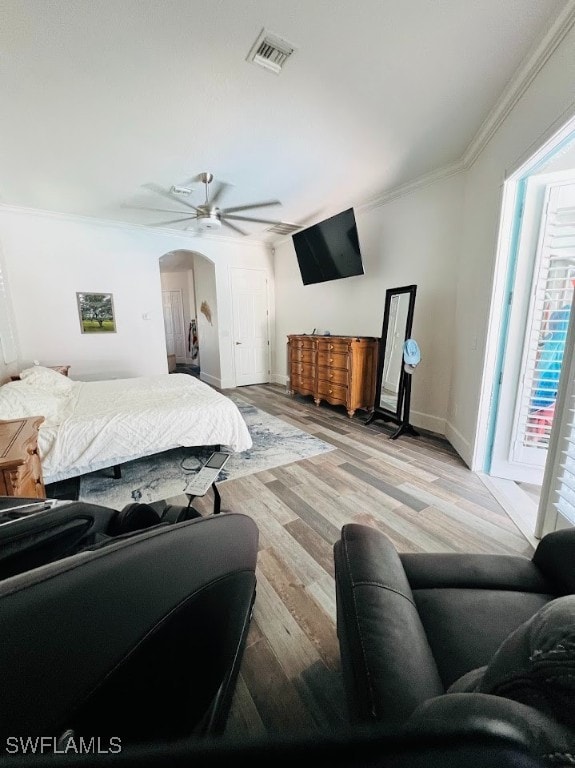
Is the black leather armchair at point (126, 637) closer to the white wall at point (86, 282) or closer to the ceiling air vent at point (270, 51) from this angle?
the ceiling air vent at point (270, 51)

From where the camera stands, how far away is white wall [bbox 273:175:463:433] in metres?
A: 3.21

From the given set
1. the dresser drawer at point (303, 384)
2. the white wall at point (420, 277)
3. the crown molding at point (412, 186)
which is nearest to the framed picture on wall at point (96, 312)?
the dresser drawer at point (303, 384)

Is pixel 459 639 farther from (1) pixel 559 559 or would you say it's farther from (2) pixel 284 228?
(2) pixel 284 228

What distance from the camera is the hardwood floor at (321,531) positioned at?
3.37 feet

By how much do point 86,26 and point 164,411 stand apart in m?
2.38

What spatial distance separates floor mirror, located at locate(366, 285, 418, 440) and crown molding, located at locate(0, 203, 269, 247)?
10.8 ft

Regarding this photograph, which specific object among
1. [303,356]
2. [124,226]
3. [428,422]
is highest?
[124,226]

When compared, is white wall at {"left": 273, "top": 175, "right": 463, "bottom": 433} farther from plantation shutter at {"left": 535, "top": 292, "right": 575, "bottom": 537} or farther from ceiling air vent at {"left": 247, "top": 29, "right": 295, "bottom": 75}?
ceiling air vent at {"left": 247, "top": 29, "right": 295, "bottom": 75}

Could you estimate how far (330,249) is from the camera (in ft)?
13.4

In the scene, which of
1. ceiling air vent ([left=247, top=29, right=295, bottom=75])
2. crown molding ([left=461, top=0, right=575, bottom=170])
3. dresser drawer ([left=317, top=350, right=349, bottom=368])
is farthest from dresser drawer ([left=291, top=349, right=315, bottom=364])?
ceiling air vent ([left=247, top=29, right=295, bottom=75])

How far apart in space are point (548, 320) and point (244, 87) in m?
2.74

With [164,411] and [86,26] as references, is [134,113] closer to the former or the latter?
[86,26]

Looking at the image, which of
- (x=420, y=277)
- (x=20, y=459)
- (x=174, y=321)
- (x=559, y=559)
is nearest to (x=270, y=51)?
(x=420, y=277)

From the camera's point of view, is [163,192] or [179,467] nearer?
[179,467]
